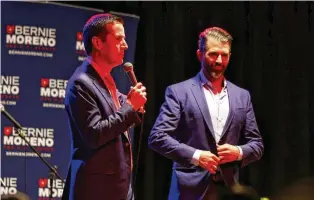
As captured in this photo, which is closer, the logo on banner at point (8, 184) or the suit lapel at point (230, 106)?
the suit lapel at point (230, 106)

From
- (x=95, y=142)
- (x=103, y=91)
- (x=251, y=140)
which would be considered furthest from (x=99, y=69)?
(x=251, y=140)

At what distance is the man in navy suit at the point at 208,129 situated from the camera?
10.5ft

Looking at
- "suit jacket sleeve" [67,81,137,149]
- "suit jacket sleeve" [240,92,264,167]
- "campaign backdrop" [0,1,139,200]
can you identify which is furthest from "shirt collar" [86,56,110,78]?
"campaign backdrop" [0,1,139,200]

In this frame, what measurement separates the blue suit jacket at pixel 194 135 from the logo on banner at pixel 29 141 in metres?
2.11

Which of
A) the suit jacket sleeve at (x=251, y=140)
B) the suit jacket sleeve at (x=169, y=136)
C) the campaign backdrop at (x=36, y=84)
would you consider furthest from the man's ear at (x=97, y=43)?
the campaign backdrop at (x=36, y=84)

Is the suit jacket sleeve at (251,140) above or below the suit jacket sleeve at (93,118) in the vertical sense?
below

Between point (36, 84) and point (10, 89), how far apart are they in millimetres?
222

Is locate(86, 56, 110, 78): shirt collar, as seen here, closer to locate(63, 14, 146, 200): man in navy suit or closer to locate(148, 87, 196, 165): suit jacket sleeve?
locate(63, 14, 146, 200): man in navy suit

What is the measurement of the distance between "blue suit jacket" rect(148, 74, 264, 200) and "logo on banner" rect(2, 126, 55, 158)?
6.92 feet

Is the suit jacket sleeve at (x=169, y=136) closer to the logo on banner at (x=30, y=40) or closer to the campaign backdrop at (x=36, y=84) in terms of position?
the campaign backdrop at (x=36, y=84)

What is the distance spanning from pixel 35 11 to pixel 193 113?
2483 mm

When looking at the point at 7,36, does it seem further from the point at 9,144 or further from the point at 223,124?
the point at 223,124

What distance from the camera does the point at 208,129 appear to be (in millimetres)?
3229

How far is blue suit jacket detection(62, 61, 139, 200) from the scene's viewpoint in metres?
2.60
